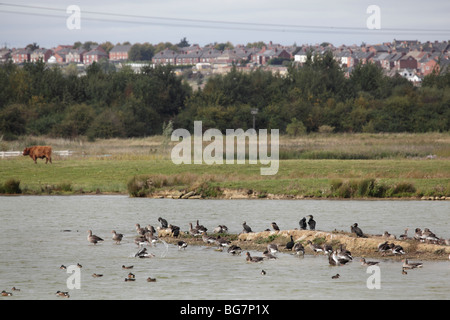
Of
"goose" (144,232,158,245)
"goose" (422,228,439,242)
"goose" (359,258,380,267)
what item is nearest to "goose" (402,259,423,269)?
"goose" (359,258,380,267)

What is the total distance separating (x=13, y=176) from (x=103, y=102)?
49707 mm

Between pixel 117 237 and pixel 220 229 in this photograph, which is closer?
pixel 117 237

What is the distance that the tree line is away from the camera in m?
87.5

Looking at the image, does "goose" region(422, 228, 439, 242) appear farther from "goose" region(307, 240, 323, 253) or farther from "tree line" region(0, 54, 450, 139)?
"tree line" region(0, 54, 450, 139)

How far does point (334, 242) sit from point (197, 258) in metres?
4.43

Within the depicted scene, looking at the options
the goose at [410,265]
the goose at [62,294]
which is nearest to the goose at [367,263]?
the goose at [410,265]

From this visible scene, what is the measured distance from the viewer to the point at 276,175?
154ft

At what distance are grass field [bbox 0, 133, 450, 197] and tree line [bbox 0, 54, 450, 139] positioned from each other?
18.7m

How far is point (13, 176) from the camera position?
49.5m

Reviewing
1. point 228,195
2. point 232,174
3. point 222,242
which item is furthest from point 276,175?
point 222,242

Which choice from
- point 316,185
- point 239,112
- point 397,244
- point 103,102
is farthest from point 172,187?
point 103,102

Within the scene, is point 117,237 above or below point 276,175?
above

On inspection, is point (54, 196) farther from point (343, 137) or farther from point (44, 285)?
point (343, 137)

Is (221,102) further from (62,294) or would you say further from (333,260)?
(62,294)
